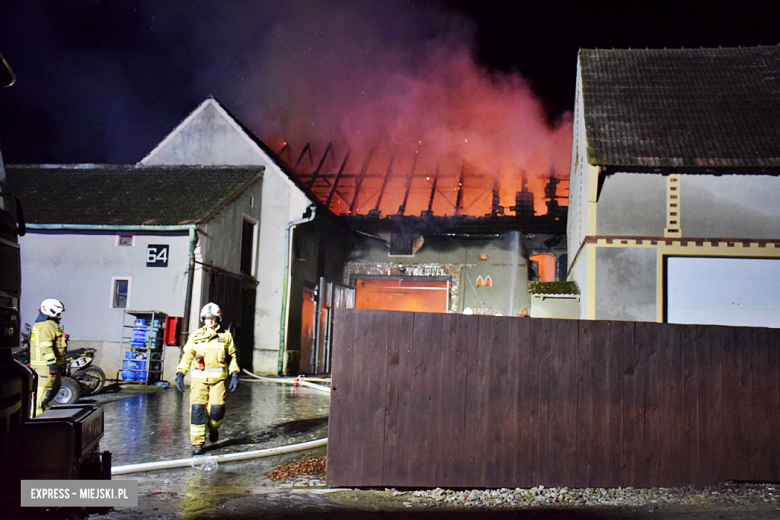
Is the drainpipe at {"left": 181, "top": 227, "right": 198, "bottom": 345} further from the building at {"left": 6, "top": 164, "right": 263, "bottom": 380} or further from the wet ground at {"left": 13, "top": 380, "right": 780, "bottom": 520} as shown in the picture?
the wet ground at {"left": 13, "top": 380, "right": 780, "bottom": 520}

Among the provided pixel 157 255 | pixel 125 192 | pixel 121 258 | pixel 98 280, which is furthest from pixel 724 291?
pixel 125 192

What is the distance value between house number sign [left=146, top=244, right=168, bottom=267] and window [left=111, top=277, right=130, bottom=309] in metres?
0.73

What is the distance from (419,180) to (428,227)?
537cm

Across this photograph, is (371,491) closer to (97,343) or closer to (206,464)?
(206,464)

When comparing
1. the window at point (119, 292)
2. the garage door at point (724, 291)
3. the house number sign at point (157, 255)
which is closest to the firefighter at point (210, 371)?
the house number sign at point (157, 255)

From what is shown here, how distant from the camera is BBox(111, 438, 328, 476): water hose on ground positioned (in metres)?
5.54

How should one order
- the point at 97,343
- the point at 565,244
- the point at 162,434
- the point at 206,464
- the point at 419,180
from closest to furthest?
1. the point at 206,464
2. the point at 162,434
3. the point at 97,343
4. the point at 565,244
5. the point at 419,180

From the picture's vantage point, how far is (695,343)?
18.5 feet

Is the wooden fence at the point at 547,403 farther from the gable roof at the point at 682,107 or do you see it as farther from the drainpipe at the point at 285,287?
the drainpipe at the point at 285,287

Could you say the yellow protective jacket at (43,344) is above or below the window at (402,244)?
below

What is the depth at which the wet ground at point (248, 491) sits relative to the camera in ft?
15.0

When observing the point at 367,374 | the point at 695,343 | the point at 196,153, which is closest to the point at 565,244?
the point at 196,153

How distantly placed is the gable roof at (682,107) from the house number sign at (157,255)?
10.0m

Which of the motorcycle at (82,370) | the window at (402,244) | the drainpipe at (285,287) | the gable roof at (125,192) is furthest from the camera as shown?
the window at (402,244)
